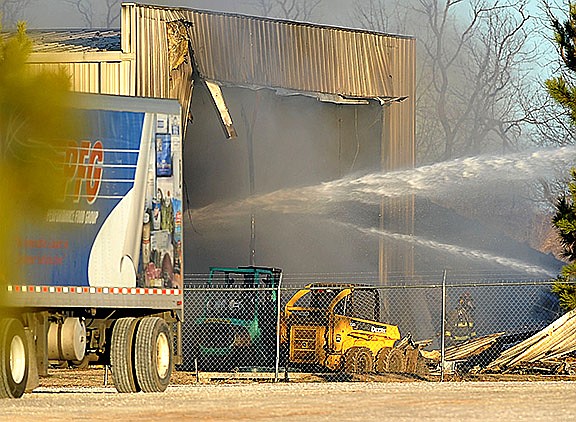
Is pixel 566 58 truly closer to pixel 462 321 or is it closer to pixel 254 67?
pixel 254 67

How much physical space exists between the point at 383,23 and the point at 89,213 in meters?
36.3

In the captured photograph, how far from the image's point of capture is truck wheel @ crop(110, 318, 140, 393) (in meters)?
16.8

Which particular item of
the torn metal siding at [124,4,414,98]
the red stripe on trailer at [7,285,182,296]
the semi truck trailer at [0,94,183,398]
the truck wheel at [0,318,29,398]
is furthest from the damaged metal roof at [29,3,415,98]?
the truck wheel at [0,318,29,398]

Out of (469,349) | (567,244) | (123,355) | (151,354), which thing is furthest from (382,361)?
(123,355)

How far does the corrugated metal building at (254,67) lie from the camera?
27141 millimetres

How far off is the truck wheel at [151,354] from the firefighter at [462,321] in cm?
1385

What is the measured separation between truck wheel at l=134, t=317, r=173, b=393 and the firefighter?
45.4 ft

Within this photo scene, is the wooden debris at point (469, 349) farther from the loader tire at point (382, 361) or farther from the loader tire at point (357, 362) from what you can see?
the loader tire at point (357, 362)

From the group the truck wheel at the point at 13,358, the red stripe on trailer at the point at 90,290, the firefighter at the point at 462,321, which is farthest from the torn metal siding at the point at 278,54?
the truck wheel at the point at 13,358

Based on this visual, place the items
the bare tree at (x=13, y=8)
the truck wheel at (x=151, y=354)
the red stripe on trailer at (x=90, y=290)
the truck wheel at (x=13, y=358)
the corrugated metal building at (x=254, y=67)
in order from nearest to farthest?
the truck wheel at (x=13, y=358) < the red stripe on trailer at (x=90, y=290) < the truck wheel at (x=151, y=354) < the corrugated metal building at (x=254, y=67) < the bare tree at (x=13, y=8)

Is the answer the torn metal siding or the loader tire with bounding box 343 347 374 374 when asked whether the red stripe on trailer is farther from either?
the torn metal siding

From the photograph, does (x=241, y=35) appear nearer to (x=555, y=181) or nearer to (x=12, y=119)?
(x=12, y=119)

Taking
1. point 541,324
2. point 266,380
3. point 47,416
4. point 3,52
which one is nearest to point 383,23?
point 541,324

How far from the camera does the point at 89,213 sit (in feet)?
53.2
